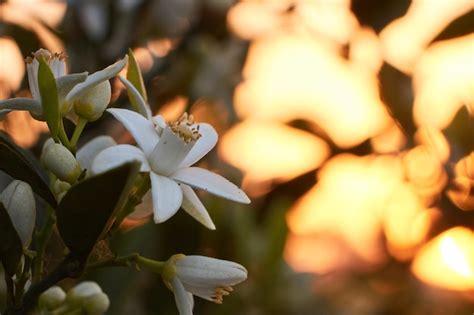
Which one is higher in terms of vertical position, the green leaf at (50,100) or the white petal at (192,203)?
the green leaf at (50,100)

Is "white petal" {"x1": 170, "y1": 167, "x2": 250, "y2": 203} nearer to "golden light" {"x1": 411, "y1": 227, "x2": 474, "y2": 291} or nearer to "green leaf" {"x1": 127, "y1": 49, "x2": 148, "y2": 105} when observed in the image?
"green leaf" {"x1": 127, "y1": 49, "x2": 148, "y2": 105}

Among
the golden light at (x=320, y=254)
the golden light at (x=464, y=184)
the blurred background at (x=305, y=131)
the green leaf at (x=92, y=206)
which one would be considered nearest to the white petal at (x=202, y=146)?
the green leaf at (x=92, y=206)

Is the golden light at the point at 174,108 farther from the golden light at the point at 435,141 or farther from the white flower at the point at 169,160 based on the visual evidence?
the white flower at the point at 169,160

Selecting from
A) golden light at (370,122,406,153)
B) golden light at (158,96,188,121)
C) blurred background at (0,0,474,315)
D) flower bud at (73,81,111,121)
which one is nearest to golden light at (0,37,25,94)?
blurred background at (0,0,474,315)

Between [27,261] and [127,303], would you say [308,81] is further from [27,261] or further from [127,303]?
[27,261]

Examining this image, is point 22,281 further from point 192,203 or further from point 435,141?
point 435,141

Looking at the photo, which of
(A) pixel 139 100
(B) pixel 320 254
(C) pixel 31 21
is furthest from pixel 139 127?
(B) pixel 320 254
